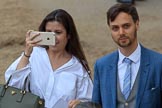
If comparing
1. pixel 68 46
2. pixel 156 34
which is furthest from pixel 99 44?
pixel 68 46

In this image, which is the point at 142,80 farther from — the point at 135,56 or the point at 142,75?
the point at 135,56

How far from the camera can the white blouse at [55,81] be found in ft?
11.8

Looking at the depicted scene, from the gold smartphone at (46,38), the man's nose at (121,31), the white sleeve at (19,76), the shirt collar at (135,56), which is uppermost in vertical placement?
the man's nose at (121,31)

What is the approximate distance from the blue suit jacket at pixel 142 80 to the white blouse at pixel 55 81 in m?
0.25

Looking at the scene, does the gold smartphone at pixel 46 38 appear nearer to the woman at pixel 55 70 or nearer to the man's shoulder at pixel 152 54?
the woman at pixel 55 70

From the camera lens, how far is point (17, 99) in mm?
3443

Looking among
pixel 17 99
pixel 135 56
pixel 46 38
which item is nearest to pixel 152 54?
pixel 135 56

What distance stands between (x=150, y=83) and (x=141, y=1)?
8.45 metres

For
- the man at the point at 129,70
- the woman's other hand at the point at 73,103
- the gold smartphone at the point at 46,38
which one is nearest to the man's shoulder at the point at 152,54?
the man at the point at 129,70

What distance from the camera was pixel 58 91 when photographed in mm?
3602

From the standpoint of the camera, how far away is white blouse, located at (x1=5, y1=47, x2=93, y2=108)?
11.8 feet

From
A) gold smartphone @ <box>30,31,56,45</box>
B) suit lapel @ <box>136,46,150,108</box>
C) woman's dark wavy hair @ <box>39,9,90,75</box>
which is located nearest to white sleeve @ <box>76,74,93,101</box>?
woman's dark wavy hair @ <box>39,9,90,75</box>

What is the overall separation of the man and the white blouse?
33 centimetres

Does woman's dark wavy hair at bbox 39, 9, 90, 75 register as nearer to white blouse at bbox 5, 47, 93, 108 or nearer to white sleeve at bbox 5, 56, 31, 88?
white blouse at bbox 5, 47, 93, 108
